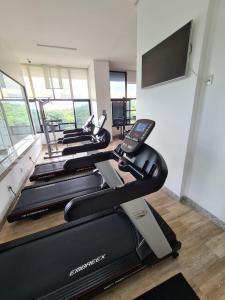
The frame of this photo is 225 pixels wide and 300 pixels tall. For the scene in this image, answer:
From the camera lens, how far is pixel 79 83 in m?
5.55

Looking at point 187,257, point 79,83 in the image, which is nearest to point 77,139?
point 187,257

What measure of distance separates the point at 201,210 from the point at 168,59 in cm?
189

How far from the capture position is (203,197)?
5.69ft

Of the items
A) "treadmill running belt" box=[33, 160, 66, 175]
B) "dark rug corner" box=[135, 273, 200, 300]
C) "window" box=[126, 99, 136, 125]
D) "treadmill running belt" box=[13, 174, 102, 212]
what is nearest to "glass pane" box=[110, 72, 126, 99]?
"window" box=[126, 99, 136, 125]

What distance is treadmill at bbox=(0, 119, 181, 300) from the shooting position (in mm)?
940

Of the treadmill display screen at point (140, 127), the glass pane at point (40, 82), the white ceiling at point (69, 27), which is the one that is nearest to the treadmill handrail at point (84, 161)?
the treadmill display screen at point (140, 127)

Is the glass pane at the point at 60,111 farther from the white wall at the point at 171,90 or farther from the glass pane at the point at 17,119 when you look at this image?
the white wall at the point at 171,90

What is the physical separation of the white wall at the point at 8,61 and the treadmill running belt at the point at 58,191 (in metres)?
2.65

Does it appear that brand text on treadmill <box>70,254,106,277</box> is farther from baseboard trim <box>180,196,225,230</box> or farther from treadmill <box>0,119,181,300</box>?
baseboard trim <box>180,196,225,230</box>

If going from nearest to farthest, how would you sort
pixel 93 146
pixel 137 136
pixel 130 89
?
pixel 137 136
pixel 93 146
pixel 130 89

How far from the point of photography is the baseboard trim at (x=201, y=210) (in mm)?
1578

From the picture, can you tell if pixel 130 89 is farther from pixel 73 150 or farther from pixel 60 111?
pixel 73 150

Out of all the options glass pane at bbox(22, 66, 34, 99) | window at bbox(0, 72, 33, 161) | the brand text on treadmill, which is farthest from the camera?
glass pane at bbox(22, 66, 34, 99)

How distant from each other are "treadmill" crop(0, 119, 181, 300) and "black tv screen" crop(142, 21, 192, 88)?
0.97 metres
